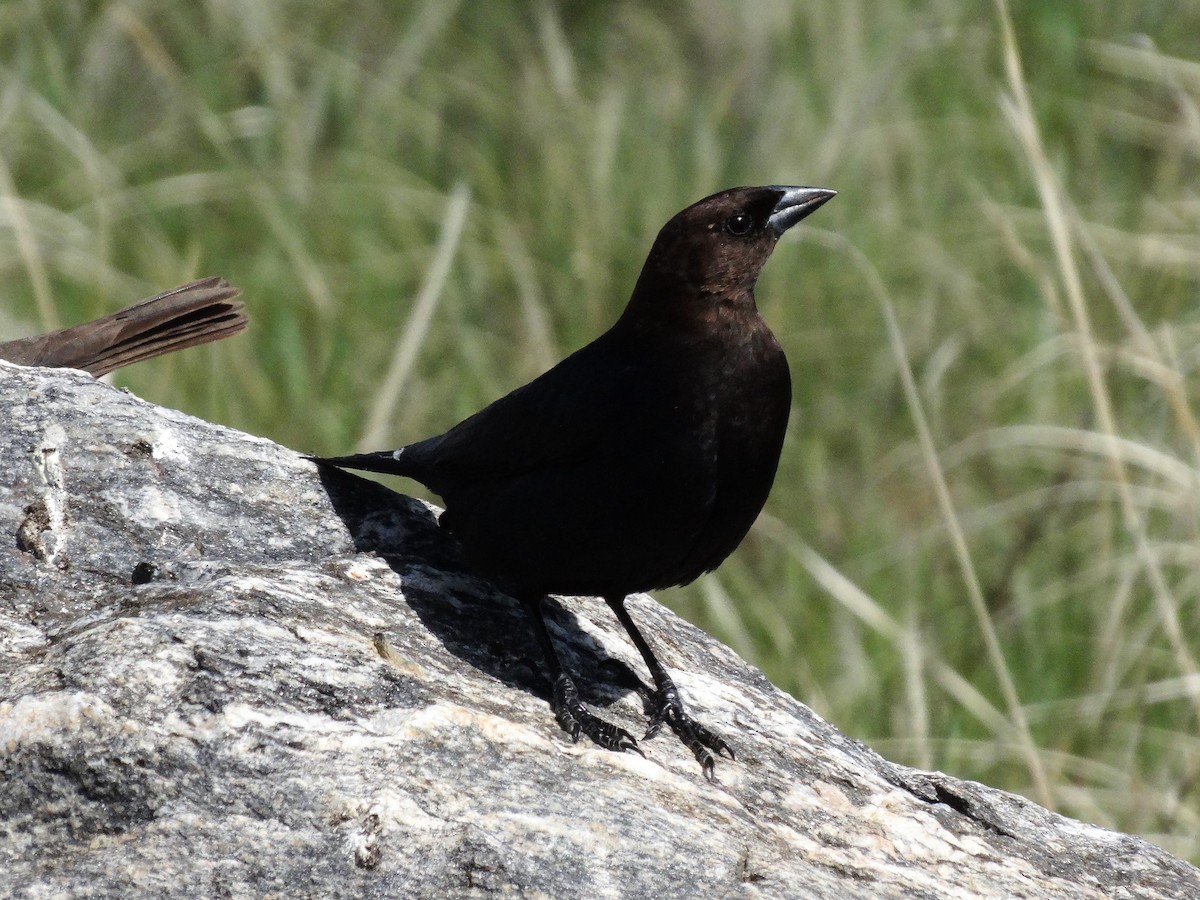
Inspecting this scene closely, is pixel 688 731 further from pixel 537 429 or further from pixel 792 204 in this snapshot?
pixel 792 204

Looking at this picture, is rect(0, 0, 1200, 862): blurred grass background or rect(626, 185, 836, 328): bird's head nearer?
rect(626, 185, 836, 328): bird's head

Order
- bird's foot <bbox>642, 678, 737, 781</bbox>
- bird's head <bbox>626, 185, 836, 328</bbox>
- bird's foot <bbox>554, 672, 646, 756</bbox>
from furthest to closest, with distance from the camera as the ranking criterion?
bird's head <bbox>626, 185, 836, 328</bbox> → bird's foot <bbox>642, 678, 737, 781</bbox> → bird's foot <bbox>554, 672, 646, 756</bbox>

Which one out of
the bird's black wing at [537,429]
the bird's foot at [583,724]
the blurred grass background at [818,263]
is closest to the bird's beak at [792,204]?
the bird's black wing at [537,429]

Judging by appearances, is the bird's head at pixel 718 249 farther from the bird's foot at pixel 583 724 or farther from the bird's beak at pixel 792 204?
the bird's foot at pixel 583 724

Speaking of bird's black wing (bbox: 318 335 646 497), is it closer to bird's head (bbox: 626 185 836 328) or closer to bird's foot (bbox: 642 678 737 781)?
bird's head (bbox: 626 185 836 328)

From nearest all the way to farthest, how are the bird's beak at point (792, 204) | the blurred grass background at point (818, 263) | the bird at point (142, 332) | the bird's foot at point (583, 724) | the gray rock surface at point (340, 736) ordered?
1. the gray rock surface at point (340, 736)
2. the bird's foot at point (583, 724)
3. the bird's beak at point (792, 204)
4. the bird at point (142, 332)
5. the blurred grass background at point (818, 263)

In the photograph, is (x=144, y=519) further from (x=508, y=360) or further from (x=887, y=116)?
(x=887, y=116)

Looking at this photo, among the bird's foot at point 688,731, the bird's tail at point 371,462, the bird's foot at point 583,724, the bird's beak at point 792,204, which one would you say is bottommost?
the bird's foot at point 688,731

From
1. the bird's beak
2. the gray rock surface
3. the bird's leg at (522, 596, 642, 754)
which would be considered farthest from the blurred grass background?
the bird's leg at (522, 596, 642, 754)
